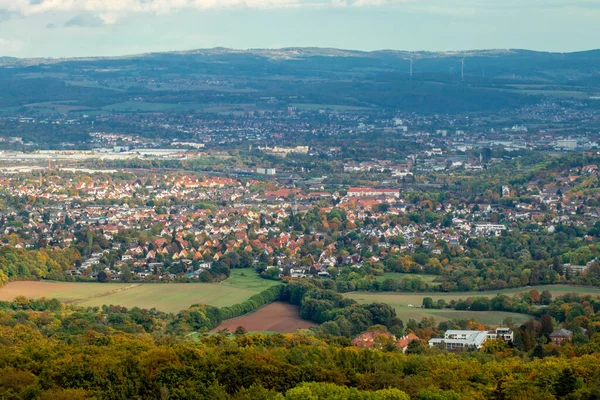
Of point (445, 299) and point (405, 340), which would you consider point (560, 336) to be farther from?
point (445, 299)

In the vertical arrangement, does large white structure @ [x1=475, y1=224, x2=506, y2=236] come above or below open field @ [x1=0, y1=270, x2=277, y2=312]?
below

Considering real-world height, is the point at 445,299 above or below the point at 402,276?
above

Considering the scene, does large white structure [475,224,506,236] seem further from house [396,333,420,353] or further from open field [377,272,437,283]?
house [396,333,420,353]

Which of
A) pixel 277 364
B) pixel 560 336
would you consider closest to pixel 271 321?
pixel 560 336

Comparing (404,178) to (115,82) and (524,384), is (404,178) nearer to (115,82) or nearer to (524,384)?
(524,384)

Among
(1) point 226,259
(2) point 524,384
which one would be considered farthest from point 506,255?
(2) point 524,384

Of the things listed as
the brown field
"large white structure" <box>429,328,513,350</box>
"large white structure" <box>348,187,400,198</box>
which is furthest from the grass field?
"large white structure" <box>348,187,400,198</box>

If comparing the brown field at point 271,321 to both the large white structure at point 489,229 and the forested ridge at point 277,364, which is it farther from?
the large white structure at point 489,229
